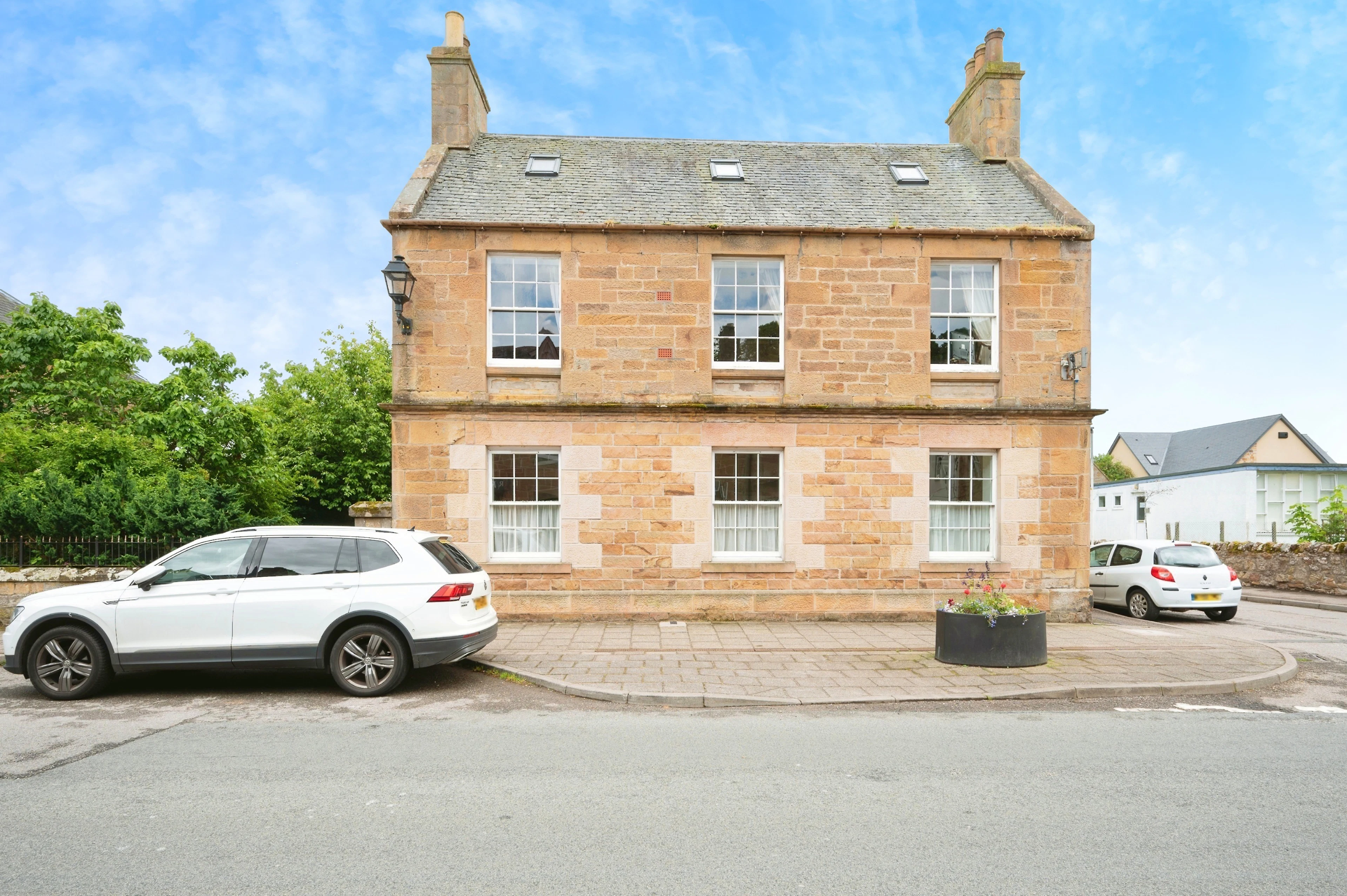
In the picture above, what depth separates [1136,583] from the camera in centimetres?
1548

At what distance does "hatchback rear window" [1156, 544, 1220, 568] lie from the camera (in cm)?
1516

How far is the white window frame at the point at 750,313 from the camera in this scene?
13.1m

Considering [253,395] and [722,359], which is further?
[253,395]

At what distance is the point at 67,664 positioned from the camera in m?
7.83

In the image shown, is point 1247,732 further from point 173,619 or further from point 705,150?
point 705,150

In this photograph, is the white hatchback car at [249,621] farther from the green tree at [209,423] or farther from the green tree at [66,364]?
the green tree at [66,364]

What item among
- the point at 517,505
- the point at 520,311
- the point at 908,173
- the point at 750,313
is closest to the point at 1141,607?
the point at 908,173

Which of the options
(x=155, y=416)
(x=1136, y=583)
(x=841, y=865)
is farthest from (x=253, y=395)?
(x=841, y=865)

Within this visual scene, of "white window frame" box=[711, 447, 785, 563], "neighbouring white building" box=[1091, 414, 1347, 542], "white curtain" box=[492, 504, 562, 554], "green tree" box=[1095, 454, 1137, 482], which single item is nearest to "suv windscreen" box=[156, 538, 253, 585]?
"white curtain" box=[492, 504, 562, 554]

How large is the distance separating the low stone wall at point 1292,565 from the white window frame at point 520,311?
2035 centimetres

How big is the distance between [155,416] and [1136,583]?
22.8 m

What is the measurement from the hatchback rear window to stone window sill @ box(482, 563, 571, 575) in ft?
38.1

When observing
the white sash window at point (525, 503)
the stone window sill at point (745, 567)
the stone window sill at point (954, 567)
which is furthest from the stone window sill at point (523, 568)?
the stone window sill at point (954, 567)

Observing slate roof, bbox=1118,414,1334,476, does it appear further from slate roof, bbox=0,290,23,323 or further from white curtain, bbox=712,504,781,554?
slate roof, bbox=0,290,23,323
